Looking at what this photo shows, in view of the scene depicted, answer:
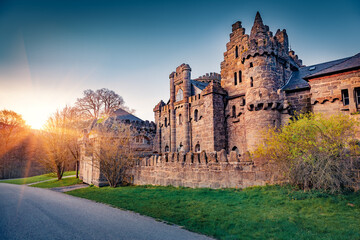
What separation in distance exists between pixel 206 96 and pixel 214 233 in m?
17.4

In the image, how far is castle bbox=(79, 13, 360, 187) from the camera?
11394 millimetres

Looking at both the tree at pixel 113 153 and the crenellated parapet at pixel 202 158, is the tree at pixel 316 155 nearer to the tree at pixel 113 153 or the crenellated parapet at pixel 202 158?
the crenellated parapet at pixel 202 158

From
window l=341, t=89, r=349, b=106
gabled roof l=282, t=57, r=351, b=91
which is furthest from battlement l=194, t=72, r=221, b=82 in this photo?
window l=341, t=89, r=349, b=106

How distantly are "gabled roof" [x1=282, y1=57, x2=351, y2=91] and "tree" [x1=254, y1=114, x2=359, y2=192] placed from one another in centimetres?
813

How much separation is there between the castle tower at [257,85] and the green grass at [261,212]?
665cm

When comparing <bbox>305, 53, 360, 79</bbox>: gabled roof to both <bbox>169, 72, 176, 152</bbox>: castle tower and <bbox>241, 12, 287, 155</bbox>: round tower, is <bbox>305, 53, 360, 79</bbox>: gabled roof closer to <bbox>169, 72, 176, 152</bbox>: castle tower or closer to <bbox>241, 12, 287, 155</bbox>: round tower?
<bbox>241, 12, 287, 155</bbox>: round tower

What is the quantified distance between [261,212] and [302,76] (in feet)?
50.1

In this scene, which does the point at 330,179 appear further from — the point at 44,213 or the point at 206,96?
the point at 206,96

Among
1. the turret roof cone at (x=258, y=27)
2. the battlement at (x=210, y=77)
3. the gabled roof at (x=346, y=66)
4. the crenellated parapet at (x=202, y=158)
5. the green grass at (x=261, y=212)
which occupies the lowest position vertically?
the green grass at (x=261, y=212)

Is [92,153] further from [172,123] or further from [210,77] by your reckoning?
[210,77]

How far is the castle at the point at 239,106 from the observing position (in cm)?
1139

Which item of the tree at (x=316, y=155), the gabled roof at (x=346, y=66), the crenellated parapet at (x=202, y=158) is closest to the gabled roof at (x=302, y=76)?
the gabled roof at (x=346, y=66)

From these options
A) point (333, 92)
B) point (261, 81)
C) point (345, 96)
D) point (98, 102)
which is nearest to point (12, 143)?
point (98, 102)

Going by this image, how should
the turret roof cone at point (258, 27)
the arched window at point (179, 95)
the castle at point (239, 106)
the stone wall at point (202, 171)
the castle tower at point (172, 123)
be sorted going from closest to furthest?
the stone wall at point (202, 171) < the castle at point (239, 106) < the turret roof cone at point (258, 27) < the castle tower at point (172, 123) < the arched window at point (179, 95)
